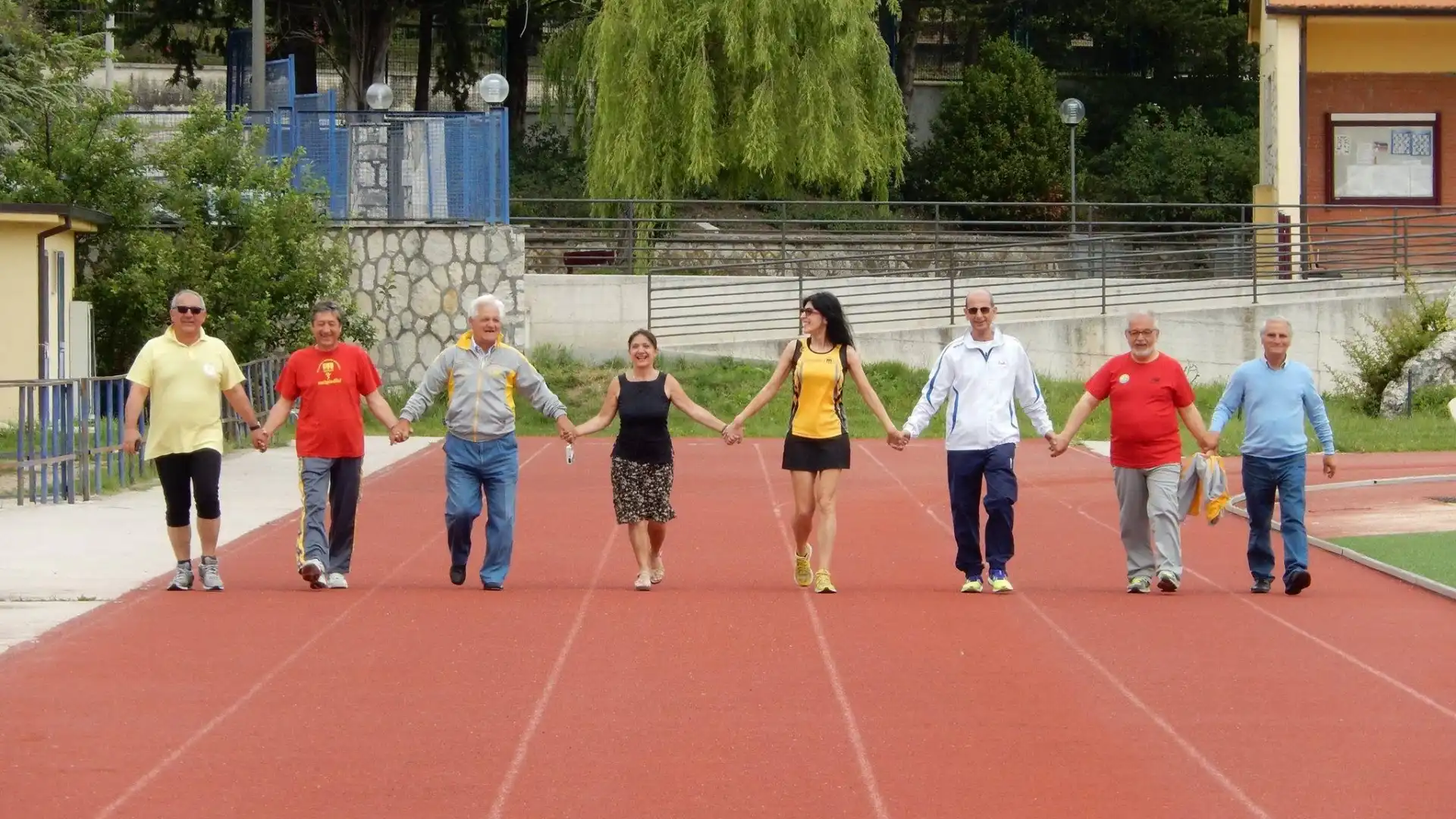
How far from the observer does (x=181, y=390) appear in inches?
461

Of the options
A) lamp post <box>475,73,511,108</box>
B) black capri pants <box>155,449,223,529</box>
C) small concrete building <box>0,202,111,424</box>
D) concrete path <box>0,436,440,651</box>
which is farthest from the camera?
lamp post <box>475,73,511,108</box>

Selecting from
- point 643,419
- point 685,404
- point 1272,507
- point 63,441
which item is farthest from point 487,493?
point 63,441

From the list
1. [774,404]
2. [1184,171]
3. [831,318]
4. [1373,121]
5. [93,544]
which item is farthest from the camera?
[1184,171]

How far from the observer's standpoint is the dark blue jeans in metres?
11.8

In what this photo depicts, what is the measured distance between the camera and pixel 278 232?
2497 centimetres

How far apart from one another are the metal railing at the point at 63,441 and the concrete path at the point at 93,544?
0.92ft

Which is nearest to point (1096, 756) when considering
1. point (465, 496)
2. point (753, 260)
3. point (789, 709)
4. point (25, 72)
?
point (789, 709)

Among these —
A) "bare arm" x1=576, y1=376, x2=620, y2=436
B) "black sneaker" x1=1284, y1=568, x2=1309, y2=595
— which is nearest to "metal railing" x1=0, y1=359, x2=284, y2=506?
"bare arm" x1=576, y1=376, x2=620, y2=436

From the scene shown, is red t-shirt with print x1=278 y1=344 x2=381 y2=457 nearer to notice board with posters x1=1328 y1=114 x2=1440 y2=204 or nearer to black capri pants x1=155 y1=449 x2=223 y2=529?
black capri pants x1=155 y1=449 x2=223 y2=529

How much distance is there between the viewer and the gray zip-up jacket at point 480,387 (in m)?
11.9

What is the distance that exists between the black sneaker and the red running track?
6.9 inches

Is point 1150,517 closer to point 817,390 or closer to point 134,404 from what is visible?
point 817,390

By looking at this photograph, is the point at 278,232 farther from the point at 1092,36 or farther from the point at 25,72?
the point at 1092,36

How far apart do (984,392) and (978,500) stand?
2.20ft
